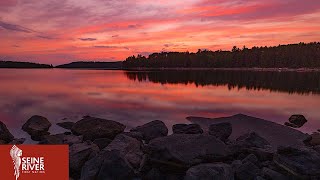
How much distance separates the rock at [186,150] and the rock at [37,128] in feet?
34.9

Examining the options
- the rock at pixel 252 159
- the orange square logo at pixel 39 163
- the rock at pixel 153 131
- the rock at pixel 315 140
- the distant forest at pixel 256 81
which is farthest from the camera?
the distant forest at pixel 256 81

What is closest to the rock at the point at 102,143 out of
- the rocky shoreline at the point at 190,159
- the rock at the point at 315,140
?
the rocky shoreline at the point at 190,159

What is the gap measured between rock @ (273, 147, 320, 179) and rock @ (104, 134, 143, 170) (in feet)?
22.6

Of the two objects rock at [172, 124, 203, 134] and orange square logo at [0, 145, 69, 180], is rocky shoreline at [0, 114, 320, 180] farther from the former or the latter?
orange square logo at [0, 145, 69, 180]

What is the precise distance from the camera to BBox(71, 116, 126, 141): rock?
66.4 ft

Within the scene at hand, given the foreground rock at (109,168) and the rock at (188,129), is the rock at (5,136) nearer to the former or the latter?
the foreground rock at (109,168)

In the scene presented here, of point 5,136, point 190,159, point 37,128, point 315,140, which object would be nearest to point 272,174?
point 190,159

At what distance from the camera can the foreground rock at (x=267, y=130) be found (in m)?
22.2

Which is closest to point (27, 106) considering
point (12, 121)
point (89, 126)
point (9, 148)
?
point (12, 121)

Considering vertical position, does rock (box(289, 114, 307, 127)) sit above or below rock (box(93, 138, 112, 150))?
below

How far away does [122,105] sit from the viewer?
40219mm

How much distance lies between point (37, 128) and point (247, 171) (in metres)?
16.0

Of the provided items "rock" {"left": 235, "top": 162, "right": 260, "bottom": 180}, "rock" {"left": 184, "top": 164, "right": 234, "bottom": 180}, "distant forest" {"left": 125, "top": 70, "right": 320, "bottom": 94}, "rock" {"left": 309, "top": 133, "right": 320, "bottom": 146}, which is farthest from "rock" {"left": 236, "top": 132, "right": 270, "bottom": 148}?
"distant forest" {"left": 125, "top": 70, "right": 320, "bottom": 94}

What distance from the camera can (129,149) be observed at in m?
16.0
